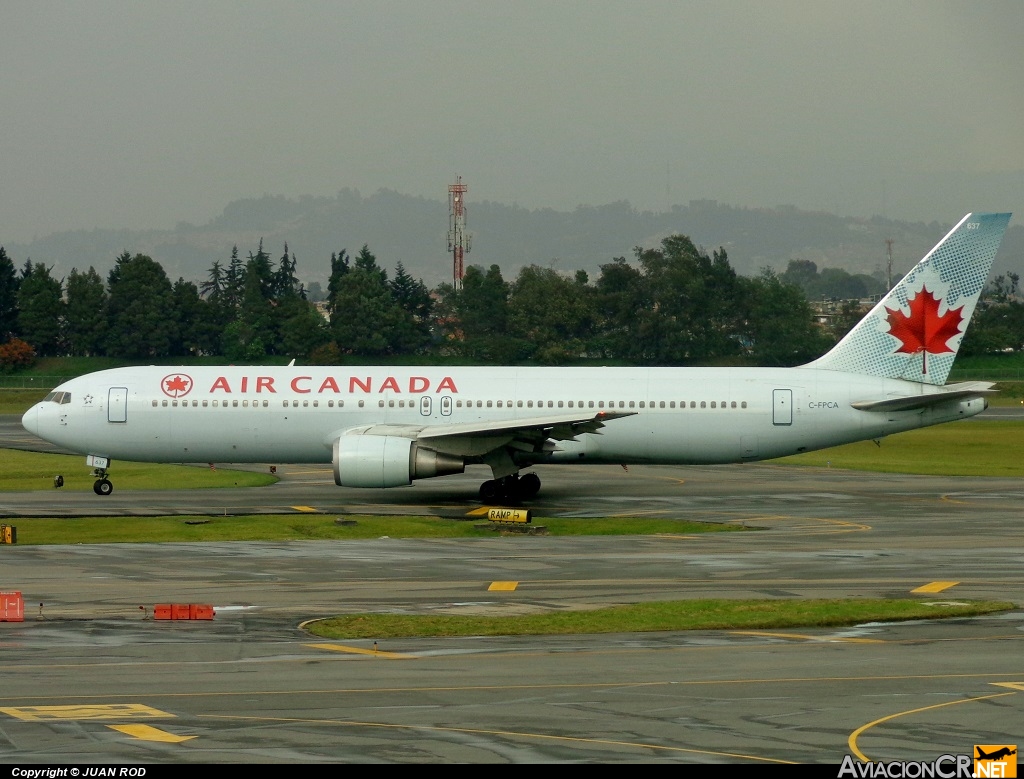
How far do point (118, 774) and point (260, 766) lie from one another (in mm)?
1428

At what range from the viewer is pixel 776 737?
14219 mm

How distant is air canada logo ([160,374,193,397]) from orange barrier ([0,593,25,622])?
20.2 meters

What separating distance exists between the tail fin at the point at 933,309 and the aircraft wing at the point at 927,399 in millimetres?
1353

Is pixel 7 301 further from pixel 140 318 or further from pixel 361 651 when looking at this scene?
pixel 361 651

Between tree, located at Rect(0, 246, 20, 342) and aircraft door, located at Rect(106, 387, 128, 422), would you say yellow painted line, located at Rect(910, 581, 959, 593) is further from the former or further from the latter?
tree, located at Rect(0, 246, 20, 342)

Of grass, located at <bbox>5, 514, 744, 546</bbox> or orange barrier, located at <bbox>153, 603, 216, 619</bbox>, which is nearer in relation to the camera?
orange barrier, located at <bbox>153, 603, 216, 619</bbox>

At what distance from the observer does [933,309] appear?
140 ft

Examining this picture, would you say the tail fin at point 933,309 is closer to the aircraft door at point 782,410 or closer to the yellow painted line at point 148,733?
the aircraft door at point 782,410

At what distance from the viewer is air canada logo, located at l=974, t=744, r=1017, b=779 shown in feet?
41.3

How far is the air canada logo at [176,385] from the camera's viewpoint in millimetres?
41688

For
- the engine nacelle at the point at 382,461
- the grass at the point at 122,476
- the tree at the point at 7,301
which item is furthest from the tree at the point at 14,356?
the engine nacelle at the point at 382,461

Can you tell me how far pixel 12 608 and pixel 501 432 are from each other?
18.8 m

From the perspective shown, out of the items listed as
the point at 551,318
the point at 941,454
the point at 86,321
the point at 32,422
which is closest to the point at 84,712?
the point at 32,422

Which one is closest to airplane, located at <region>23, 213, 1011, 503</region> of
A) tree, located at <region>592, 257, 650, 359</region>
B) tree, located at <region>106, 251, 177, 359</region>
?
tree, located at <region>592, 257, 650, 359</region>
